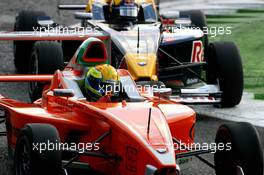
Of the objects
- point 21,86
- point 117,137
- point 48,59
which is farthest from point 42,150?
point 21,86

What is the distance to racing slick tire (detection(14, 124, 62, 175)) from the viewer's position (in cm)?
851

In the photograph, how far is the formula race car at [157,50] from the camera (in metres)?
13.3

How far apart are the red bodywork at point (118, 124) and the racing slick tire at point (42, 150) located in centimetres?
61

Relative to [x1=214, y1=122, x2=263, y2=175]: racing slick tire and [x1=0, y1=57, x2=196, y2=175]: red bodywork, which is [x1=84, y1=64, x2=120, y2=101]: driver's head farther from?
[x1=214, y1=122, x2=263, y2=175]: racing slick tire

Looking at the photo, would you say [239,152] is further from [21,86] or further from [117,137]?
[21,86]

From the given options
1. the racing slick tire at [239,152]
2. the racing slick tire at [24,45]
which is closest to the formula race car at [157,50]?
the racing slick tire at [24,45]

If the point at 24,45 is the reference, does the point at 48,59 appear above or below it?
above

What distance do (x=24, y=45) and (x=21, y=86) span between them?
1.20 meters

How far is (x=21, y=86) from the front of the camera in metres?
15.9

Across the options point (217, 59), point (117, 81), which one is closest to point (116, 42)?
point (217, 59)

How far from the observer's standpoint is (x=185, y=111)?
385 inches
